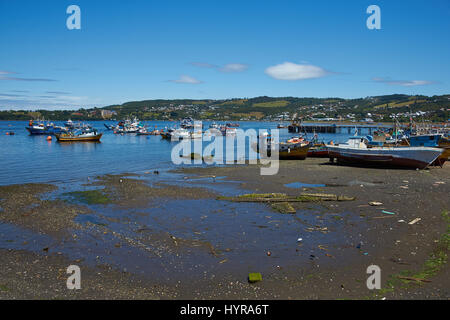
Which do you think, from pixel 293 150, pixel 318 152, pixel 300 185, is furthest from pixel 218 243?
pixel 318 152

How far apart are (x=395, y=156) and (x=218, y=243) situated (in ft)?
73.4

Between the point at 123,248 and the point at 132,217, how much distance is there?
3901 mm

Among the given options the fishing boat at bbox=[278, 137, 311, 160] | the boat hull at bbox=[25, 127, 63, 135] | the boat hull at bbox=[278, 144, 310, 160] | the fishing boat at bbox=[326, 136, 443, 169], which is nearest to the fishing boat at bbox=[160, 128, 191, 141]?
Result: the boat hull at bbox=[25, 127, 63, 135]

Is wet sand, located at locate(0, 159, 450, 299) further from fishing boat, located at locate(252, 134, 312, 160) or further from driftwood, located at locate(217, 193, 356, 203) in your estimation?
fishing boat, located at locate(252, 134, 312, 160)

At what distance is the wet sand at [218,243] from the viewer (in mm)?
8797

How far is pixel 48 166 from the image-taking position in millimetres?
33875

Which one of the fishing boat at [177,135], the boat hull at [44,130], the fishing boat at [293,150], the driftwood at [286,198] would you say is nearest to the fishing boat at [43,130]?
the boat hull at [44,130]

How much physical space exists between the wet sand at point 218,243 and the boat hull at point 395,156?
7731 mm

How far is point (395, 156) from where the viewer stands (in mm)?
28891

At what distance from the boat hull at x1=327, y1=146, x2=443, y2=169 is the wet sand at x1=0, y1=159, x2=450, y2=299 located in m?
7.73

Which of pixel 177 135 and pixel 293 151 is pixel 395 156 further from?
pixel 177 135

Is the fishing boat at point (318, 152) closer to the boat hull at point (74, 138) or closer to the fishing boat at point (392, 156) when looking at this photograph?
the fishing boat at point (392, 156)

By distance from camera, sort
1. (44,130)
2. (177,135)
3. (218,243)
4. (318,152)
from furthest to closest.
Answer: (44,130), (177,135), (318,152), (218,243)

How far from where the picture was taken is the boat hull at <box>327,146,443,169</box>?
28062mm
